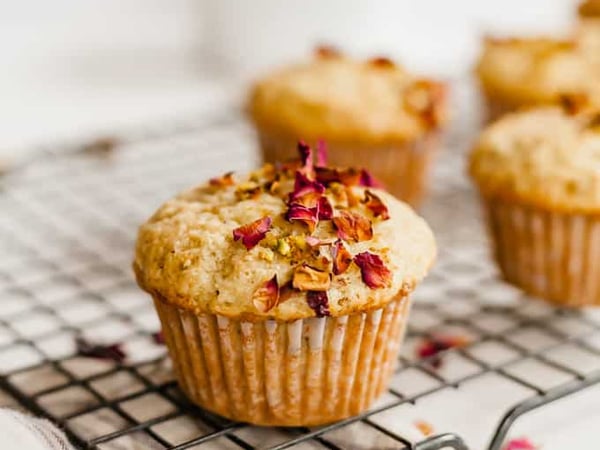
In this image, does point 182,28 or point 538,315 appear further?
point 182,28

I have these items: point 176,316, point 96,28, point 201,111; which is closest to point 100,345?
point 176,316

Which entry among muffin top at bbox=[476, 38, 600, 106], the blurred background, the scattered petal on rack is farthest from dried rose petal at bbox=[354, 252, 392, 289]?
the blurred background

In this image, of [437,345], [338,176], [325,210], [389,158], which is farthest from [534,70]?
[325,210]

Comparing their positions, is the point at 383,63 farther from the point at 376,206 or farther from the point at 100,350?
the point at 100,350

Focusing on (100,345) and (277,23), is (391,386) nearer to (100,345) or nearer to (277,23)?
(100,345)

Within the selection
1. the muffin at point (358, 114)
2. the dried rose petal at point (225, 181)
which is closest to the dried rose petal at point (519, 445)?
the dried rose petal at point (225, 181)

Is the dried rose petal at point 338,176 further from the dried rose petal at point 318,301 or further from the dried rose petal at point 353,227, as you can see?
the dried rose petal at point 318,301

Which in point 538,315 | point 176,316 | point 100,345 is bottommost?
point 538,315

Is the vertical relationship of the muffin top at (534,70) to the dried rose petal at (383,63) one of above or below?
below
